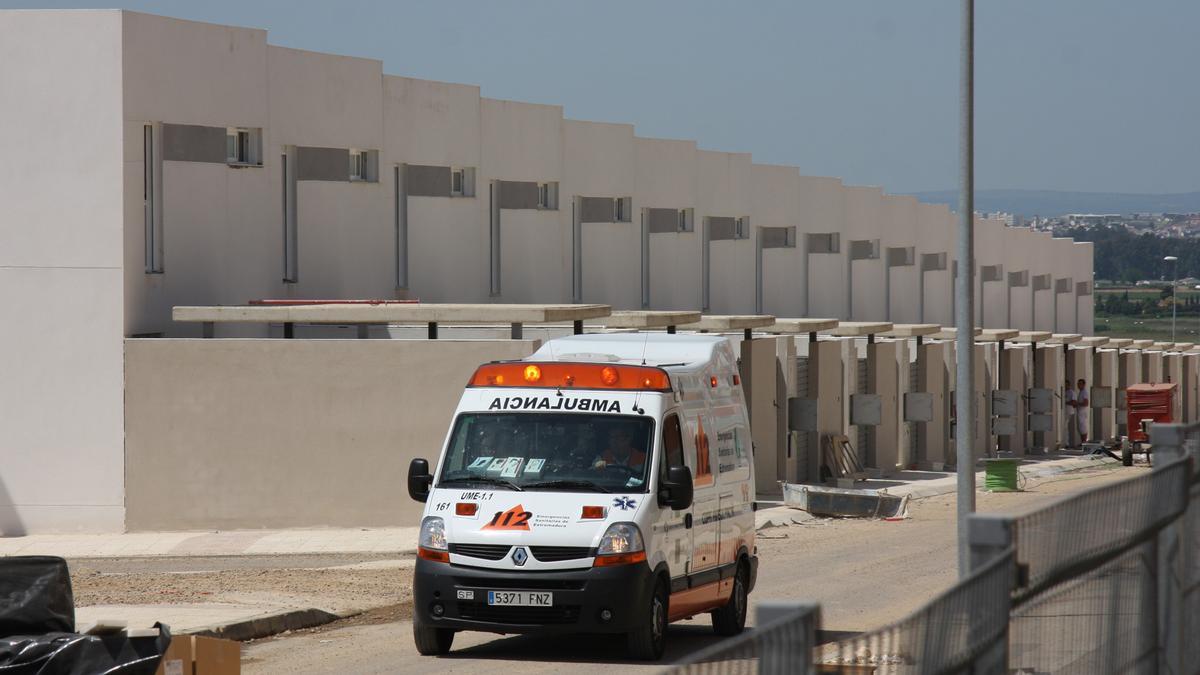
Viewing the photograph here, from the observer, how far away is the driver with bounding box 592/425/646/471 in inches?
562

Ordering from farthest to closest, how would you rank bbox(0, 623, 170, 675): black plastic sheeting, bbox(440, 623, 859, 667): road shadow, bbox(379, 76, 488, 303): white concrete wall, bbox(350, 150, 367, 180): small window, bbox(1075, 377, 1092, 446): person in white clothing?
bbox(1075, 377, 1092, 446): person in white clothing < bbox(379, 76, 488, 303): white concrete wall < bbox(350, 150, 367, 180): small window < bbox(440, 623, 859, 667): road shadow < bbox(0, 623, 170, 675): black plastic sheeting

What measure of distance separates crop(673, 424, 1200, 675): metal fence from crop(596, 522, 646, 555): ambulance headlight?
5176 millimetres

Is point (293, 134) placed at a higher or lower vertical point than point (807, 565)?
higher

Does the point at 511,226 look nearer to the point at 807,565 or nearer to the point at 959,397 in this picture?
the point at 807,565

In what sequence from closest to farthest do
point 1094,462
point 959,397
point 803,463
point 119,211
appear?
point 959,397 < point 119,211 < point 803,463 < point 1094,462

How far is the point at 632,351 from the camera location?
15.5 metres

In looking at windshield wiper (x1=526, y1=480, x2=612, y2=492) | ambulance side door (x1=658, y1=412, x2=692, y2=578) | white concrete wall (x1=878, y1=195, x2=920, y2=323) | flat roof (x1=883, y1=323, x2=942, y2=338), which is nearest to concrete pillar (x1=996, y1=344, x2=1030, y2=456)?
flat roof (x1=883, y1=323, x2=942, y2=338)

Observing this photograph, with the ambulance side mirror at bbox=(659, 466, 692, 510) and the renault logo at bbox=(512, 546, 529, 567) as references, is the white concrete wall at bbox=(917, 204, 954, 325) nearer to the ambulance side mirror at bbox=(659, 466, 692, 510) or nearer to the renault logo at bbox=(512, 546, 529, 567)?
the ambulance side mirror at bbox=(659, 466, 692, 510)

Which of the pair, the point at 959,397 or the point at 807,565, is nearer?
the point at 959,397

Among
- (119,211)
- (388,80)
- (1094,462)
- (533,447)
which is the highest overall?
(388,80)

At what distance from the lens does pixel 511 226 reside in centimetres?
3888

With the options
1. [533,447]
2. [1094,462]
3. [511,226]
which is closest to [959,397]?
[533,447]

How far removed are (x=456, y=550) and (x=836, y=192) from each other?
43151 millimetres

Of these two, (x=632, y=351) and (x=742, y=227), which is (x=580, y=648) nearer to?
(x=632, y=351)
